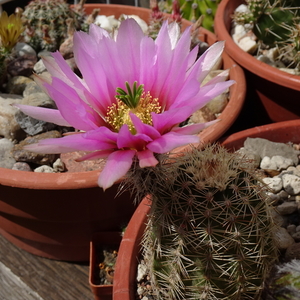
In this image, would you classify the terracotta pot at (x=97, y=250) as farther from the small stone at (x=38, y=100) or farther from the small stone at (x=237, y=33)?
the small stone at (x=237, y=33)

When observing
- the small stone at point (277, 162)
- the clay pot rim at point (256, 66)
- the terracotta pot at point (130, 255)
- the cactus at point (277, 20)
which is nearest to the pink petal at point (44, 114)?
the terracotta pot at point (130, 255)

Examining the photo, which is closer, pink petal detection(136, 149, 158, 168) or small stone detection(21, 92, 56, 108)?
pink petal detection(136, 149, 158, 168)

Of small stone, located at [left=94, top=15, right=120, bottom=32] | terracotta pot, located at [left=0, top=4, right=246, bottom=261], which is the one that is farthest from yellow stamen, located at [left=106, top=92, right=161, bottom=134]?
small stone, located at [left=94, top=15, right=120, bottom=32]

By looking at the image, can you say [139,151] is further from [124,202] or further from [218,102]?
[218,102]

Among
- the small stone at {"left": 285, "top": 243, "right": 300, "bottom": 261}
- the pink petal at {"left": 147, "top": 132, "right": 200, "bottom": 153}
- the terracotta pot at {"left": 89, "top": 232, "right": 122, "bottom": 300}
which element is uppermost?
the pink petal at {"left": 147, "top": 132, "right": 200, "bottom": 153}

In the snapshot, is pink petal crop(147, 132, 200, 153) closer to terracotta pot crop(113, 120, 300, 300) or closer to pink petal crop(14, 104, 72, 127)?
pink petal crop(14, 104, 72, 127)

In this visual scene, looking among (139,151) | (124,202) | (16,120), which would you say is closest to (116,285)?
(124,202)

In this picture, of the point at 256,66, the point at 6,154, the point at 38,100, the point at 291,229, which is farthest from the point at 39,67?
the point at 291,229
